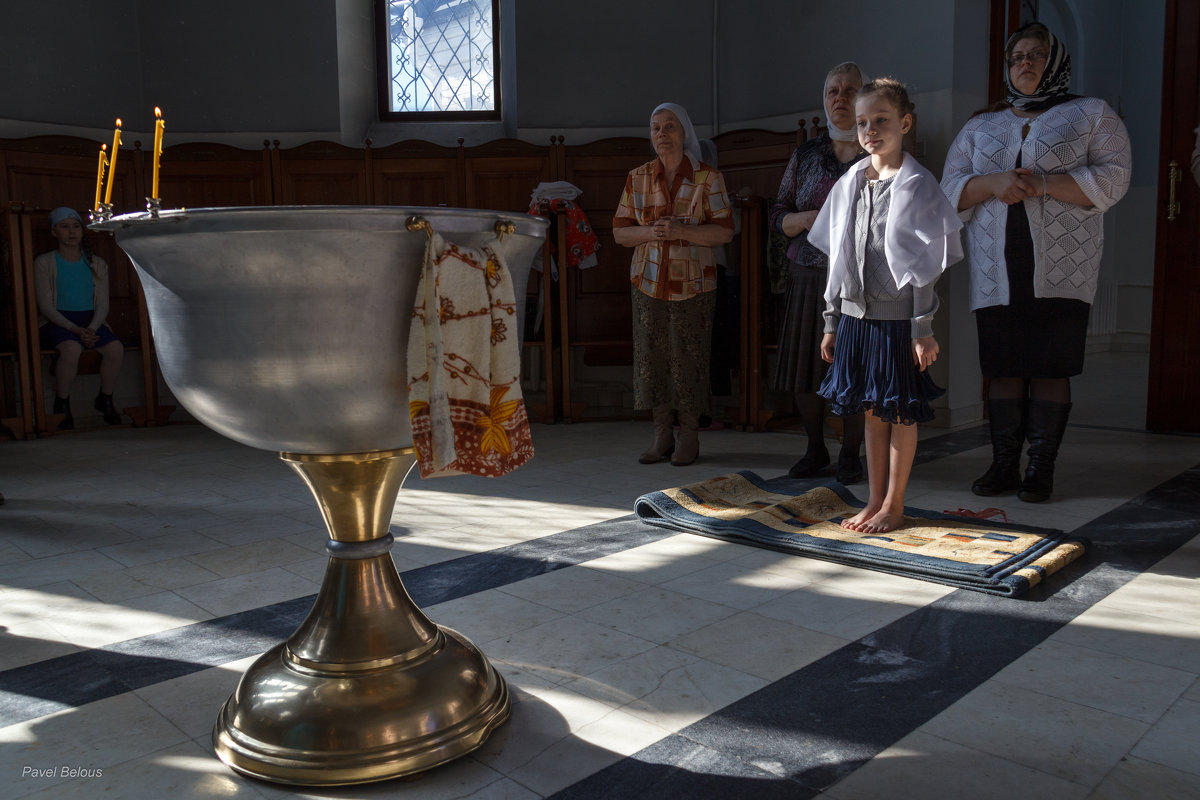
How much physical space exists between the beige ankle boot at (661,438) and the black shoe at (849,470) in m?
0.78

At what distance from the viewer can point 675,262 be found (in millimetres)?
3863

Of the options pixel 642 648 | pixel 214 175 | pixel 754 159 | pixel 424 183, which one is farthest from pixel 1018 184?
pixel 214 175

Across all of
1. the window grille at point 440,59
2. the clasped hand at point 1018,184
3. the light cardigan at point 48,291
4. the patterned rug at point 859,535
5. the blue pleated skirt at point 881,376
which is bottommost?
the patterned rug at point 859,535

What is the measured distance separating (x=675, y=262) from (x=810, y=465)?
1000 mm

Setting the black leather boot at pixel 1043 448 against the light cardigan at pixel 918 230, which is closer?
the light cardigan at pixel 918 230

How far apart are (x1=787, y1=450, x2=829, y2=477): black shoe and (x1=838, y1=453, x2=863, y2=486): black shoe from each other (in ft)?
0.31

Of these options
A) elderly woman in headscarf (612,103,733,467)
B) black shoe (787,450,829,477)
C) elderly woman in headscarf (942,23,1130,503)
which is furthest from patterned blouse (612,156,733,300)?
elderly woman in headscarf (942,23,1130,503)

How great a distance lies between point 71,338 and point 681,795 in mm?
4978

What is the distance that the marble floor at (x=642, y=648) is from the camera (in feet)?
4.81

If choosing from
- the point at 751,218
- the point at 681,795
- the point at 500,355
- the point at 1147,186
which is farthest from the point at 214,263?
the point at 1147,186

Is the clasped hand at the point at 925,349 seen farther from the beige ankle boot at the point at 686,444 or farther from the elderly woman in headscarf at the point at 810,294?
the beige ankle boot at the point at 686,444

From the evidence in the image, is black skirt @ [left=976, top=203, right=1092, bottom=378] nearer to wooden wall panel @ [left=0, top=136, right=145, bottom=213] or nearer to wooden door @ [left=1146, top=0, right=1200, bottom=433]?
wooden door @ [left=1146, top=0, right=1200, bottom=433]

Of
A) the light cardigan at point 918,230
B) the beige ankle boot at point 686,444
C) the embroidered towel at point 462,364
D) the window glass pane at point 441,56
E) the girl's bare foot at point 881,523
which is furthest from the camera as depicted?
the window glass pane at point 441,56

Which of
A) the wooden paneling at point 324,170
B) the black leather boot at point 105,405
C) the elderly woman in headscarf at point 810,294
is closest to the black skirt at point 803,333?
the elderly woman in headscarf at point 810,294
